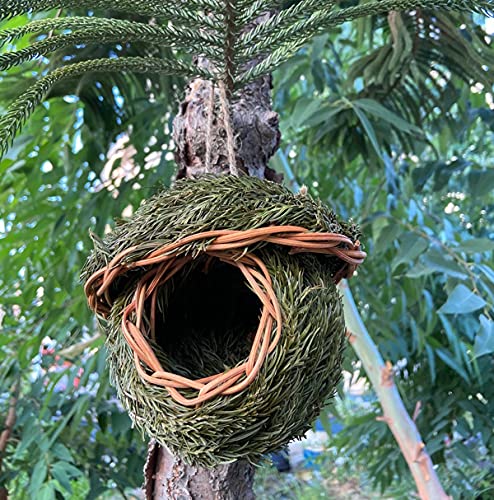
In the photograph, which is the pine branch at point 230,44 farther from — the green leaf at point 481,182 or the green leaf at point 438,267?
the green leaf at point 481,182

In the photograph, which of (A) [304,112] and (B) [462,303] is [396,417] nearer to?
(B) [462,303]

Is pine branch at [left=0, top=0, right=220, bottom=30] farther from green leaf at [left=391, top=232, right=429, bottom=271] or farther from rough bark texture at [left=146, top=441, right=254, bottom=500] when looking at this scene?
green leaf at [left=391, top=232, right=429, bottom=271]

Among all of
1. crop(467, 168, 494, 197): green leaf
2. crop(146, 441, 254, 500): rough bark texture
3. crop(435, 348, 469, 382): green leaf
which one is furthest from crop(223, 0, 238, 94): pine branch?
crop(435, 348, 469, 382): green leaf

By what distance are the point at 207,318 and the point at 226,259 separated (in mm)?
107

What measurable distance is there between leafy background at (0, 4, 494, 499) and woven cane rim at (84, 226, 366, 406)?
381 millimetres

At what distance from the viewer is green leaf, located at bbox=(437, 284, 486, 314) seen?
643 mm

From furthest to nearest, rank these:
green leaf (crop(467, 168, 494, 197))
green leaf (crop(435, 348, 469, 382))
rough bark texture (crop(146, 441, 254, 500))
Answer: green leaf (crop(435, 348, 469, 382))
green leaf (crop(467, 168, 494, 197))
rough bark texture (crop(146, 441, 254, 500))

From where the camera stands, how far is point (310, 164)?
1.18m

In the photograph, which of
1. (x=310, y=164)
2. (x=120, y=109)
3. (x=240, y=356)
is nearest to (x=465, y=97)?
(x=310, y=164)

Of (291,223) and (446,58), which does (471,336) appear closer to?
(446,58)

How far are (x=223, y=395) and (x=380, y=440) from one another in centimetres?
90

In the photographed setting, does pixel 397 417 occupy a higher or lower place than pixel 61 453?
lower

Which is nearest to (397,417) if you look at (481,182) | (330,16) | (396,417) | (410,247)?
(396,417)

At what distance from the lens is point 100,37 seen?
38 cm
